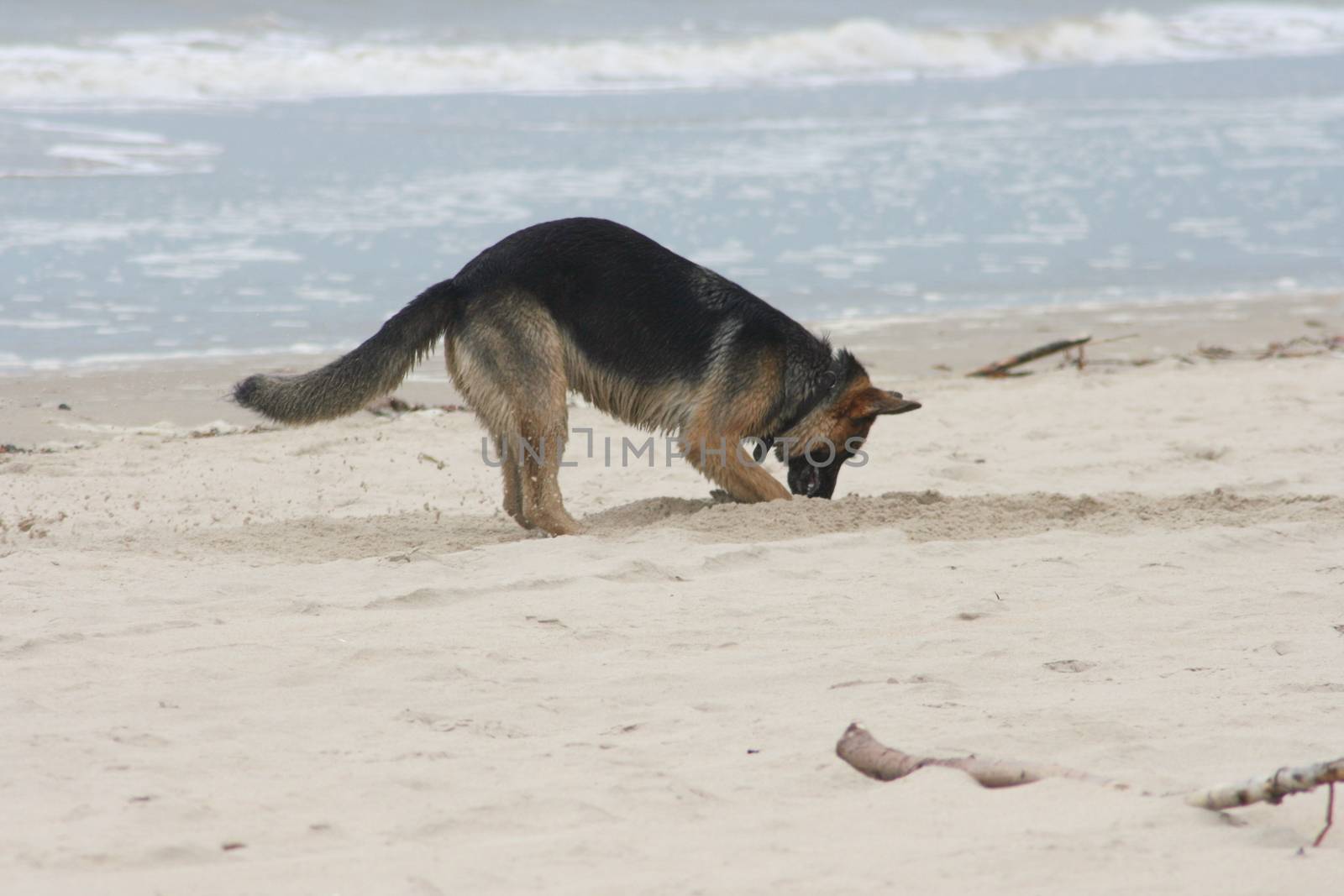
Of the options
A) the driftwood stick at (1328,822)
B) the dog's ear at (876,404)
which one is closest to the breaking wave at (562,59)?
the dog's ear at (876,404)

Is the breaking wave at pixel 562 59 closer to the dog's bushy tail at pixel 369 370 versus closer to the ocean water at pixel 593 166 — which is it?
the ocean water at pixel 593 166

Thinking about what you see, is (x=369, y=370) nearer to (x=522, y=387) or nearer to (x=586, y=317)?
(x=522, y=387)

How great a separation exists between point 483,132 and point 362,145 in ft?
7.34

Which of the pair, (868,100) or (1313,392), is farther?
(868,100)

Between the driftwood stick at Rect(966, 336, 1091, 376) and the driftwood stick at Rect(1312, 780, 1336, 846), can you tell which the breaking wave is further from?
the driftwood stick at Rect(1312, 780, 1336, 846)

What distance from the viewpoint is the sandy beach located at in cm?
298

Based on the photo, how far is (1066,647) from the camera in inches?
182

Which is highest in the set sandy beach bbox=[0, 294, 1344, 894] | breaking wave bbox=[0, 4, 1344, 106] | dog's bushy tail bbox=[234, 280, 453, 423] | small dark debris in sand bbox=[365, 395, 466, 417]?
breaking wave bbox=[0, 4, 1344, 106]

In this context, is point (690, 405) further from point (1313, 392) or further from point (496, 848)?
point (1313, 392)

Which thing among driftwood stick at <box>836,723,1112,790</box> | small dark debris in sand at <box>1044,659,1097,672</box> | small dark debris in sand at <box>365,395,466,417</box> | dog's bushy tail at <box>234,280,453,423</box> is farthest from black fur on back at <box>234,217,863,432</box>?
driftwood stick at <box>836,723,1112,790</box>

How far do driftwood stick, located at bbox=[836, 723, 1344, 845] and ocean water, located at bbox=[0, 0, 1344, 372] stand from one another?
7670 millimetres

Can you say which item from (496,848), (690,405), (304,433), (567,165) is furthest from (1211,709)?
(567,165)

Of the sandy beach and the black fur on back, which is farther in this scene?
the black fur on back

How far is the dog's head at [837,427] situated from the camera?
22.0 ft
